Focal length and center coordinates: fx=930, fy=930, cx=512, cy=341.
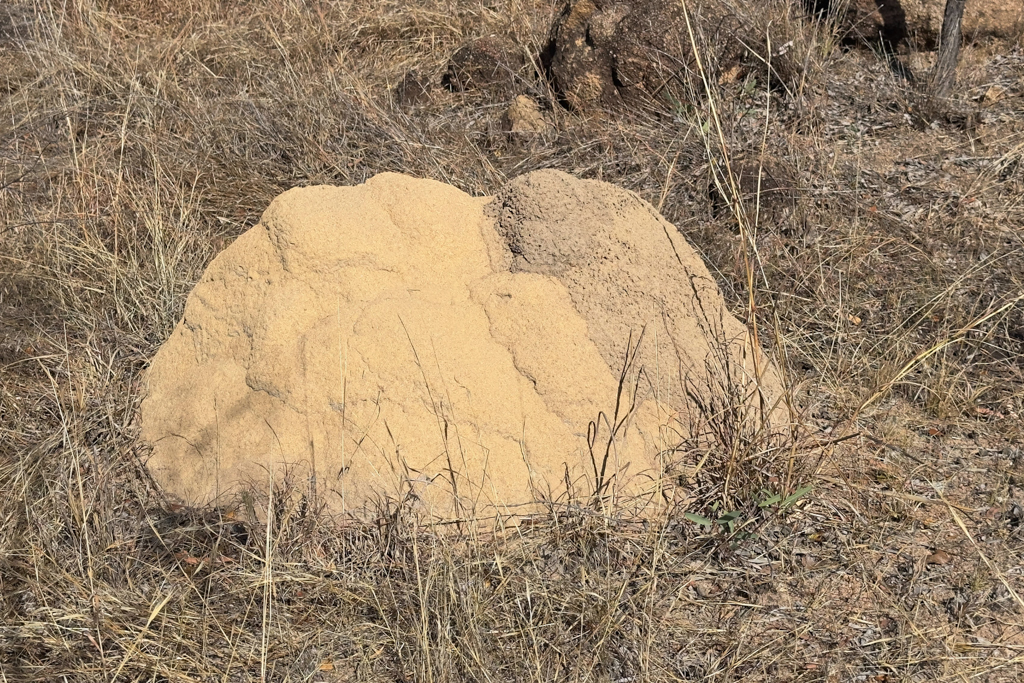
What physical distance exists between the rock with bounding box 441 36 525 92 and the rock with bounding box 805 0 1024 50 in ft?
5.88

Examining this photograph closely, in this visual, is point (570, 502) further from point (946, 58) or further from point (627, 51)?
point (946, 58)

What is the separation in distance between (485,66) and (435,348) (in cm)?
298

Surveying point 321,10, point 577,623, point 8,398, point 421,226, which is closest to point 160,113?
point 321,10

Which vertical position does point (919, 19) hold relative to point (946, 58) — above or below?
above

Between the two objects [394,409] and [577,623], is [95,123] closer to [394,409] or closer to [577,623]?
[394,409]

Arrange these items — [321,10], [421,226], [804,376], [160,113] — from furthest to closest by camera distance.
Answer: [321,10] < [160,113] < [804,376] < [421,226]

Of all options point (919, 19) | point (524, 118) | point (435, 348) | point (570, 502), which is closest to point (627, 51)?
point (524, 118)

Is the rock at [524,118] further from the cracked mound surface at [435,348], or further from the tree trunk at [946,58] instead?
the tree trunk at [946,58]

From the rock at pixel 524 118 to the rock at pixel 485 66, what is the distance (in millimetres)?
299

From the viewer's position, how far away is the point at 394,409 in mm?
2568

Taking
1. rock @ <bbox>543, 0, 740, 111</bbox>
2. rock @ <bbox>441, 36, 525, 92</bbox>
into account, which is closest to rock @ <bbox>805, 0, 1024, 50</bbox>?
rock @ <bbox>543, 0, 740, 111</bbox>

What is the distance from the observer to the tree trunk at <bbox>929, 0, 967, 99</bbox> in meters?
4.69

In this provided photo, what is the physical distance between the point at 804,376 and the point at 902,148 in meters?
2.02

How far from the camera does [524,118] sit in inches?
185
